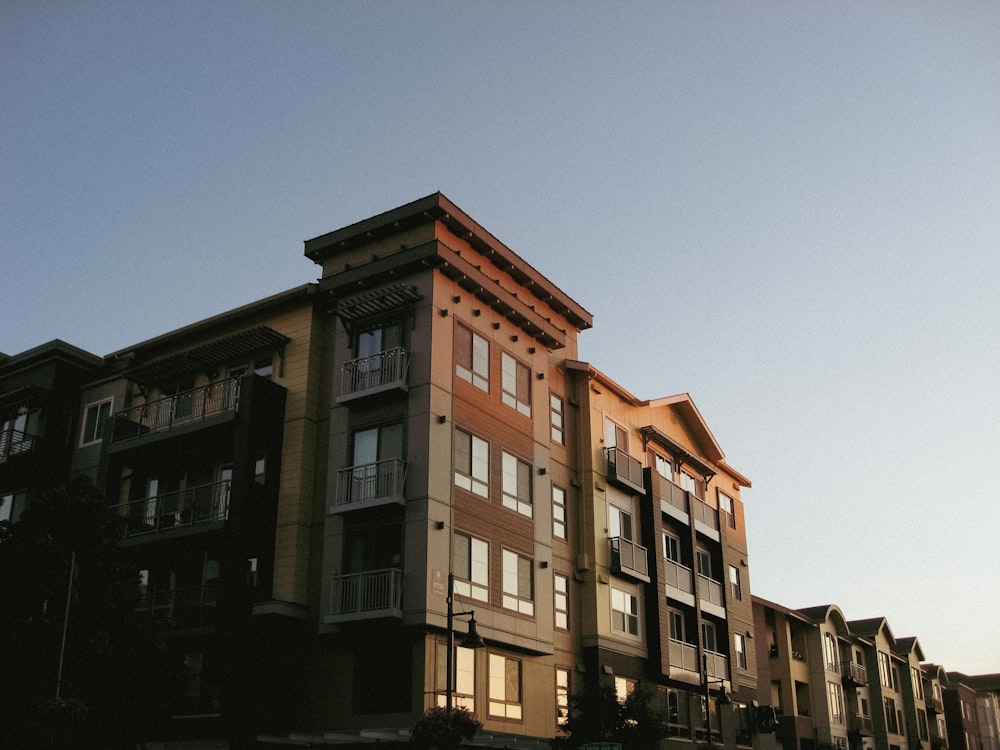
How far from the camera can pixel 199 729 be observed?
103 feet

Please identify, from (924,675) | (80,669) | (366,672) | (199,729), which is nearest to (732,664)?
(366,672)

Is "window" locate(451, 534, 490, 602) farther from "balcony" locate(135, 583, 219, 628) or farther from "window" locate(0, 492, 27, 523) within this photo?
"window" locate(0, 492, 27, 523)

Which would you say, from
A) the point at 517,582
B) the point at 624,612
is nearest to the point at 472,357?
the point at 517,582

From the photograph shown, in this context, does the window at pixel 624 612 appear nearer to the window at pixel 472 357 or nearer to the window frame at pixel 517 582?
the window frame at pixel 517 582

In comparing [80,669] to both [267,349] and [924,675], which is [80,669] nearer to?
[267,349]

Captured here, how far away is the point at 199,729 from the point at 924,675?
2855 inches

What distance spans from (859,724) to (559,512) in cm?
3906

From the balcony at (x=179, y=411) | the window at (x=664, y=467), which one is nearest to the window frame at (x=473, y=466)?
the balcony at (x=179, y=411)

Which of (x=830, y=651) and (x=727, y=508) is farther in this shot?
(x=830, y=651)

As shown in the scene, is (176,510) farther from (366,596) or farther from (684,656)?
(684,656)

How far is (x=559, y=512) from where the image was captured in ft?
124

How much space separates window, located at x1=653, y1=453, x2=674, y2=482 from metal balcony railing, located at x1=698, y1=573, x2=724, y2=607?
425 centimetres

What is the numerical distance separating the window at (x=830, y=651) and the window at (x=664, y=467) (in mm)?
24677

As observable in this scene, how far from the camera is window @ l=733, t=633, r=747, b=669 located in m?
47.4
